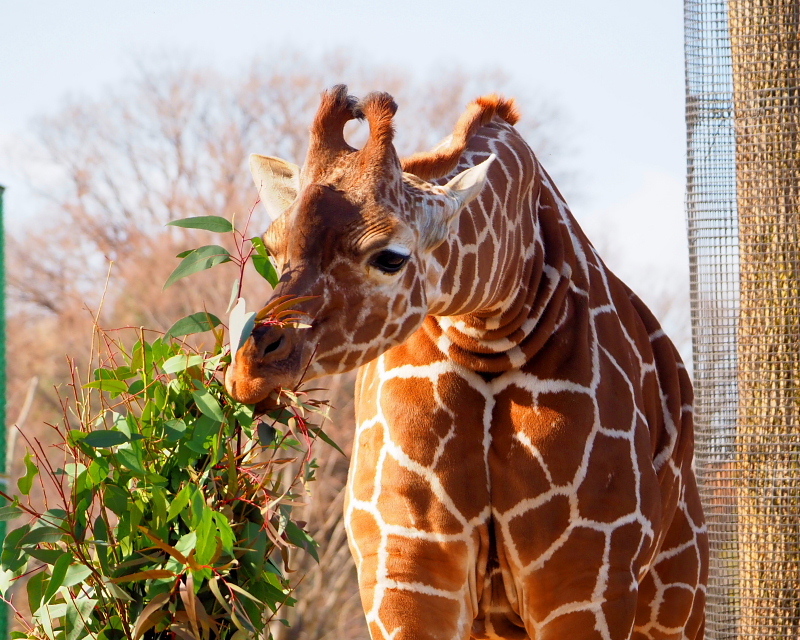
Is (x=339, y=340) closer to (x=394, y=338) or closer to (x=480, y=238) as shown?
(x=394, y=338)

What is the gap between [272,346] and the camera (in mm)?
2307

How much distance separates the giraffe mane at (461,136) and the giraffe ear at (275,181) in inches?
12.0

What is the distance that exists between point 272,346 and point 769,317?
4.00m

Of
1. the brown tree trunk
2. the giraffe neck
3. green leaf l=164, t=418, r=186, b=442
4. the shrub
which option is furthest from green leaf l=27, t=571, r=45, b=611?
the brown tree trunk

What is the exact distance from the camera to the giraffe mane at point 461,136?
289 cm

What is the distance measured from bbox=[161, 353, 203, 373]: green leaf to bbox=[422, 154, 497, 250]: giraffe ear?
65 centimetres

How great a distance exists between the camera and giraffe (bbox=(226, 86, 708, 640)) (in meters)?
2.75

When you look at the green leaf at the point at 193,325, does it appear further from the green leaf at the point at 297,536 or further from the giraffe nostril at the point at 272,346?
the green leaf at the point at 297,536

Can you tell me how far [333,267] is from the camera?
2.48m

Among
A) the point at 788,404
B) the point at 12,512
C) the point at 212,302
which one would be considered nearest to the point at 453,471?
the point at 12,512

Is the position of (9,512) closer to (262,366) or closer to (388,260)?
(262,366)

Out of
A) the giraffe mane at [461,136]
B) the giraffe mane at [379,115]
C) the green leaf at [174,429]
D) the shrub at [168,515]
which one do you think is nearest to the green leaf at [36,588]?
the shrub at [168,515]

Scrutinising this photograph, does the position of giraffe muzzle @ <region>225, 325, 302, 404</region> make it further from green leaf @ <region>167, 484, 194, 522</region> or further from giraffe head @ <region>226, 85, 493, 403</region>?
green leaf @ <region>167, 484, 194, 522</region>

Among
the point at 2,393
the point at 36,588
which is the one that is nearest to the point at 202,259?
the point at 36,588
